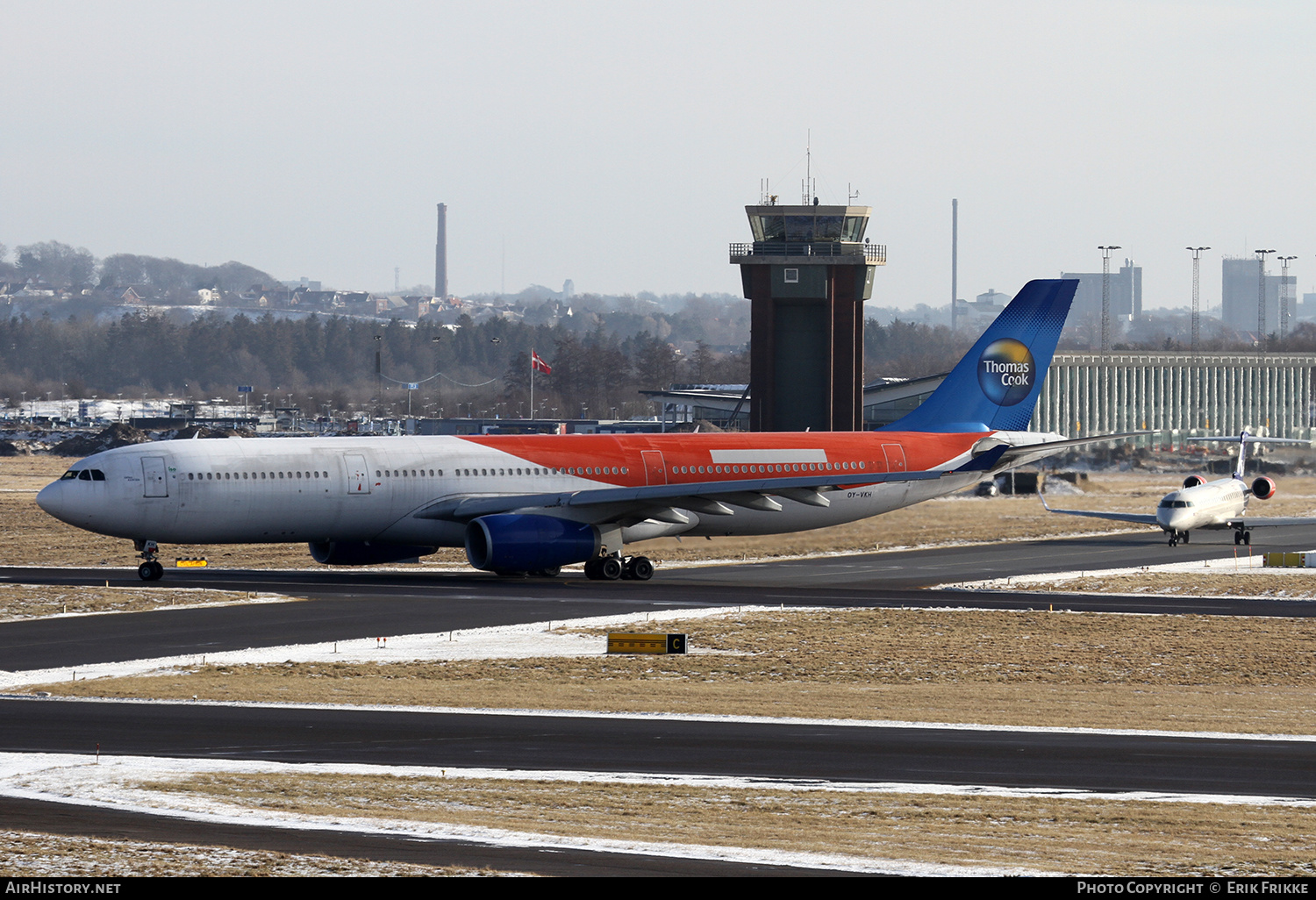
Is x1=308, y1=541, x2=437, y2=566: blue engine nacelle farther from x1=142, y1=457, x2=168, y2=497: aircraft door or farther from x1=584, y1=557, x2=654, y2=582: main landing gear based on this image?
x1=142, y1=457, x2=168, y2=497: aircraft door

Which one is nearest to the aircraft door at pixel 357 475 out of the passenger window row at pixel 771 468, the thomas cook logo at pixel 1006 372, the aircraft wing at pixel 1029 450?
the passenger window row at pixel 771 468

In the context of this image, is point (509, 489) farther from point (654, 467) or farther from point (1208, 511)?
point (1208, 511)

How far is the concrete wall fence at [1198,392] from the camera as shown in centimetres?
17450

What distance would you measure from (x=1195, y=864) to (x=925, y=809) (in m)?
4.07

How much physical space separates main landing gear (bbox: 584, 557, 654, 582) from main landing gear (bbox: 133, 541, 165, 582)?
13.2m

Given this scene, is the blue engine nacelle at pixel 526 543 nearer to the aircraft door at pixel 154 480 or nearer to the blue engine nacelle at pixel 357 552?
the blue engine nacelle at pixel 357 552

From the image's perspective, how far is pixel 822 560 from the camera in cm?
6384

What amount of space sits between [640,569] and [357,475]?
9.68 meters

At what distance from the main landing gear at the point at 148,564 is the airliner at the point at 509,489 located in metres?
0.04

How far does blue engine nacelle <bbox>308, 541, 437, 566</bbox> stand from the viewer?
174 feet

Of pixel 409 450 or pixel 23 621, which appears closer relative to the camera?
pixel 23 621

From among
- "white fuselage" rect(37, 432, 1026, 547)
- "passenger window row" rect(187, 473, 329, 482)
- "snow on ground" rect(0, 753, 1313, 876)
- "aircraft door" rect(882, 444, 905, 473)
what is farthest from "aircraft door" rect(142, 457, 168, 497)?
"snow on ground" rect(0, 753, 1313, 876)
